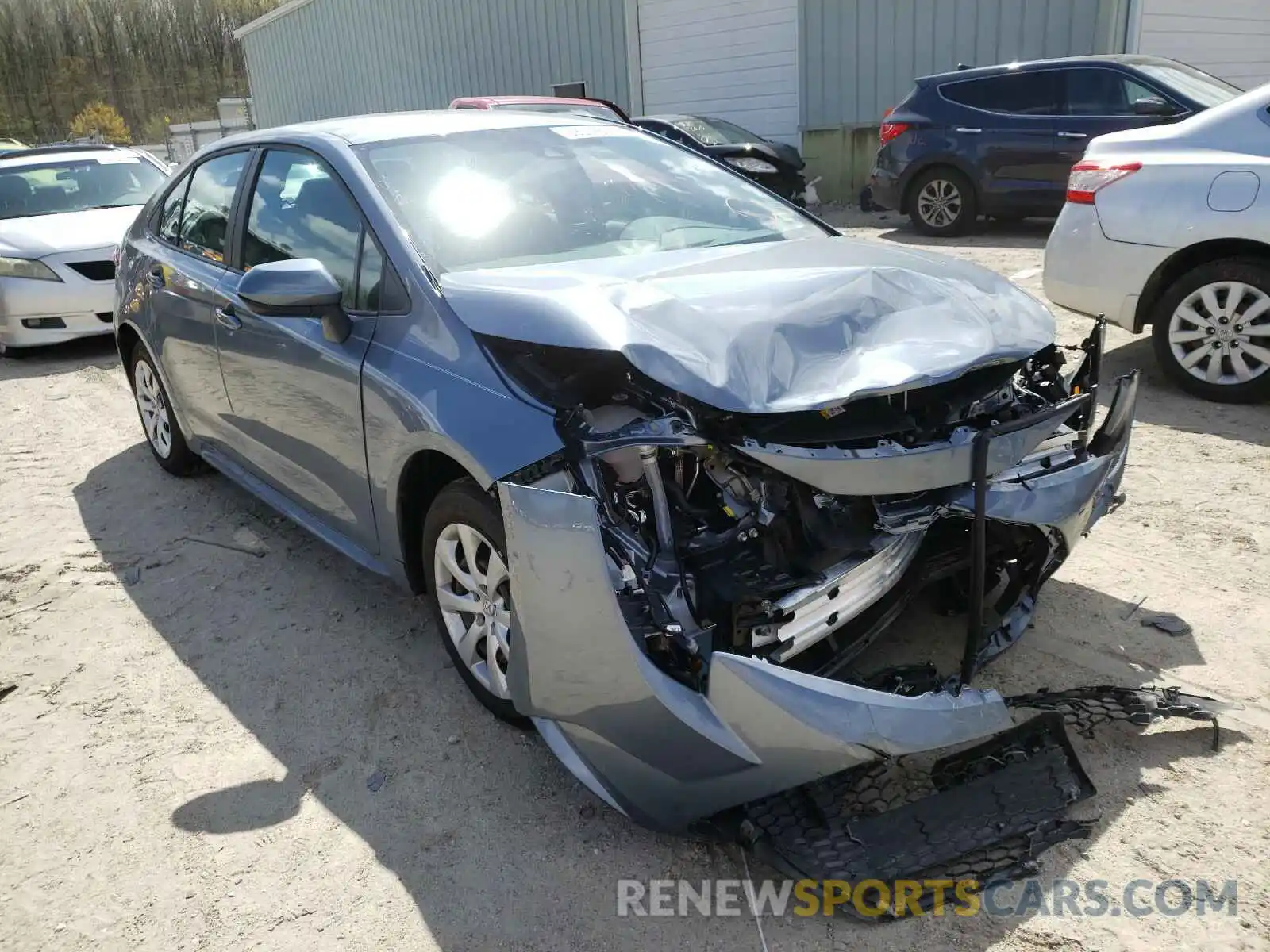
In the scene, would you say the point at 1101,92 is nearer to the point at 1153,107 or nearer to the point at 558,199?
the point at 1153,107

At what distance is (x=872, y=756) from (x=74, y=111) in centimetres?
5962

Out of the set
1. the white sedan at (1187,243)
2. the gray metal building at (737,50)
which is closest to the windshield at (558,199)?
the white sedan at (1187,243)

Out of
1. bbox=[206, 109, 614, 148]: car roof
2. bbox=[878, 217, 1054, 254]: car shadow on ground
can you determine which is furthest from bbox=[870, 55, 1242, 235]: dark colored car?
bbox=[206, 109, 614, 148]: car roof

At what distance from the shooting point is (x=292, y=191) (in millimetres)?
3730

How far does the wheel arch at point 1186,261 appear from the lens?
5.11 metres

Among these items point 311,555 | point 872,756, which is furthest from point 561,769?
point 311,555

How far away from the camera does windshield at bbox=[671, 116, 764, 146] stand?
1330 centimetres

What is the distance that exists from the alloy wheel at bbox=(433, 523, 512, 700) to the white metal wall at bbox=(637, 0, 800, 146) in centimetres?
1466

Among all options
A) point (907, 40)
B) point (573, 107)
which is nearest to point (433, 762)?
point (573, 107)

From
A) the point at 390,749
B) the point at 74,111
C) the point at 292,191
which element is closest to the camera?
the point at 390,749

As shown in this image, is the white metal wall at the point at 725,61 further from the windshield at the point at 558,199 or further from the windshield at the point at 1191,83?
the windshield at the point at 558,199

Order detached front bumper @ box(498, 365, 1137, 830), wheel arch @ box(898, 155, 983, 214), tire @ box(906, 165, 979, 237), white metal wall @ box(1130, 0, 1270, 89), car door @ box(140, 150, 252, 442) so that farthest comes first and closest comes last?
white metal wall @ box(1130, 0, 1270, 89) < tire @ box(906, 165, 979, 237) < wheel arch @ box(898, 155, 983, 214) < car door @ box(140, 150, 252, 442) < detached front bumper @ box(498, 365, 1137, 830)

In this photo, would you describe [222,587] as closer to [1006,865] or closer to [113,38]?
[1006,865]

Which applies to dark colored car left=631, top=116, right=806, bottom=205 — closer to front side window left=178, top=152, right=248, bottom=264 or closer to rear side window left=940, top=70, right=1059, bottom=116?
rear side window left=940, top=70, right=1059, bottom=116
